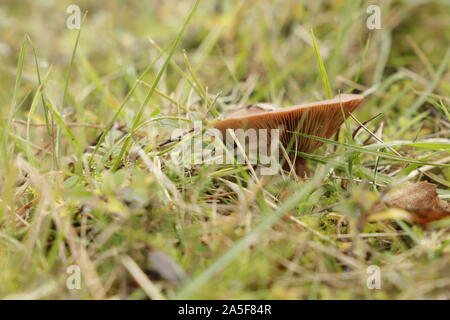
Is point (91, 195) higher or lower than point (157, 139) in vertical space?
lower

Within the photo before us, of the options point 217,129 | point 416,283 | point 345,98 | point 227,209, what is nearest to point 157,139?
point 217,129

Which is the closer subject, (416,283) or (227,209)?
(416,283)

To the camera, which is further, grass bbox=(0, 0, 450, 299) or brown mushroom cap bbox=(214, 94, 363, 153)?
brown mushroom cap bbox=(214, 94, 363, 153)
